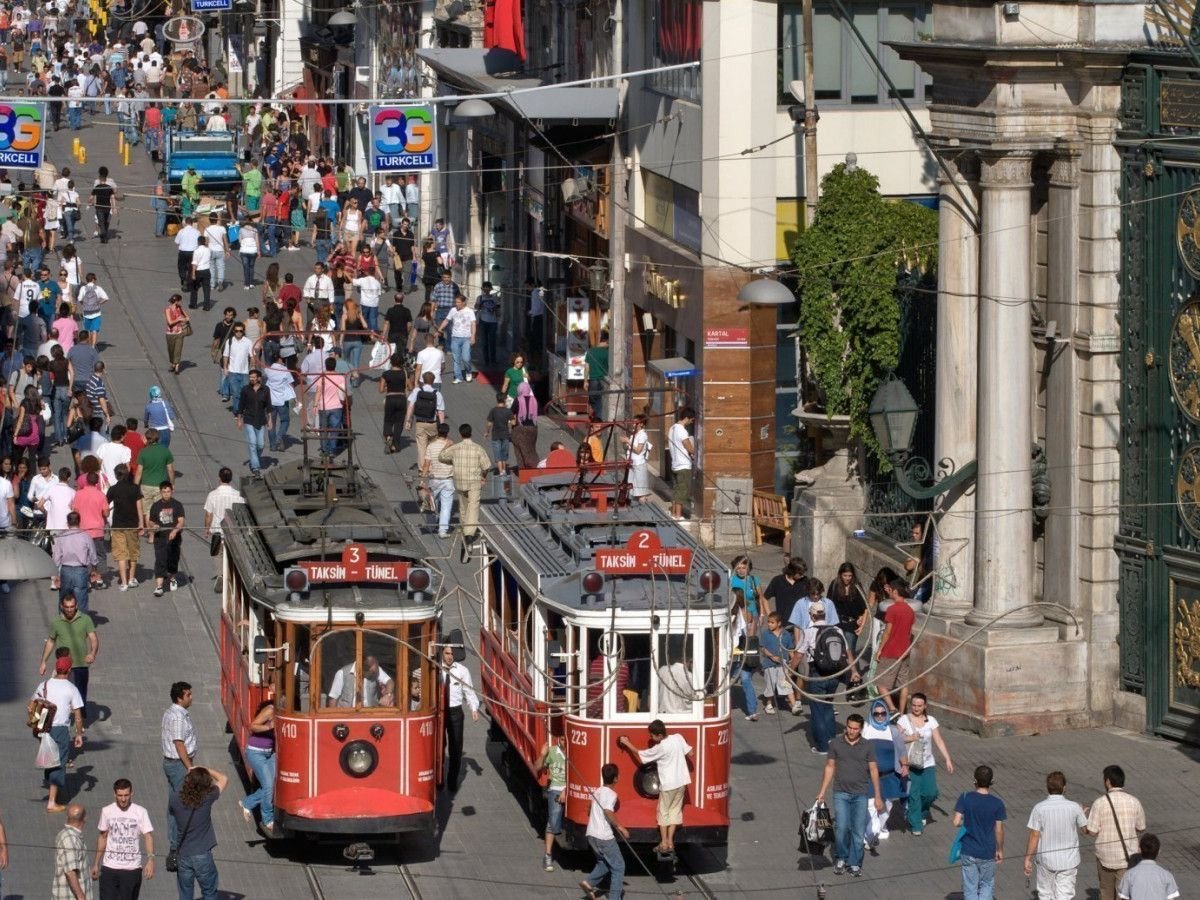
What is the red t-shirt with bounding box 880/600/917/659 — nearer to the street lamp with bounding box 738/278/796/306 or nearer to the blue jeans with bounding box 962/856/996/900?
the blue jeans with bounding box 962/856/996/900

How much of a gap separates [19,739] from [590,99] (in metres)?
16.9

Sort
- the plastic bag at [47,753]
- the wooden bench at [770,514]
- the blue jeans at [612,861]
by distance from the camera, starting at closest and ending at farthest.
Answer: the blue jeans at [612,861] < the plastic bag at [47,753] < the wooden bench at [770,514]

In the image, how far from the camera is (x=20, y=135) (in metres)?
37.8

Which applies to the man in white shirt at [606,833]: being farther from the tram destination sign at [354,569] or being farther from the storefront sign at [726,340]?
the storefront sign at [726,340]

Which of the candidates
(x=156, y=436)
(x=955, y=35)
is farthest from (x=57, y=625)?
(x=955, y=35)

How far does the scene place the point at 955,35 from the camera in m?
25.4

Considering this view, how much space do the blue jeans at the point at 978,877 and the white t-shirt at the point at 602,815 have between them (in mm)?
2612

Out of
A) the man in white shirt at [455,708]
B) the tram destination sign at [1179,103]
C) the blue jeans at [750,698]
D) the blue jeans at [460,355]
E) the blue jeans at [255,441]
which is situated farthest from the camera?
the blue jeans at [460,355]

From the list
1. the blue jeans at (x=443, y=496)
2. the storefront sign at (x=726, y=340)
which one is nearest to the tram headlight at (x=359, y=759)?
the blue jeans at (x=443, y=496)

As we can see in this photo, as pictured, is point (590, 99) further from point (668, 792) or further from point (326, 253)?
point (668, 792)

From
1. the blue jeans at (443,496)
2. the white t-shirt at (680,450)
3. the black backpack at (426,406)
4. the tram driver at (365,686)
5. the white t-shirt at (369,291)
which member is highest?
the white t-shirt at (369,291)

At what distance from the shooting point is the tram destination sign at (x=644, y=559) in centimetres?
2084

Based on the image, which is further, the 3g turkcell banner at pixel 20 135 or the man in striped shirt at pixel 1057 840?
the 3g turkcell banner at pixel 20 135

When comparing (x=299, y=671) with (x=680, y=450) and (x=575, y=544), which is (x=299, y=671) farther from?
(x=680, y=450)
